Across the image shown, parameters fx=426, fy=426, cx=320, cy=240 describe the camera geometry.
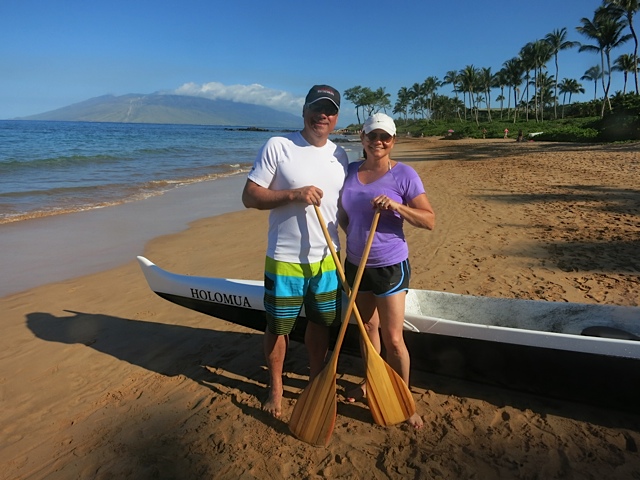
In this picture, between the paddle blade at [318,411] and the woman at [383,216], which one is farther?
the paddle blade at [318,411]

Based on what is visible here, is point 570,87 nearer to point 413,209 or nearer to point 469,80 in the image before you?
point 469,80

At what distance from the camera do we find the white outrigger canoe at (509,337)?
8.39 ft

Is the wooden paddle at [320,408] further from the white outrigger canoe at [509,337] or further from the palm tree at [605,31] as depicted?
the palm tree at [605,31]

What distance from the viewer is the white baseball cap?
2383mm

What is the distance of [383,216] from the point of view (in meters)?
2.49

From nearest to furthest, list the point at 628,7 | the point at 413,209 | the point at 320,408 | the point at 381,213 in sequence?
the point at 413,209
the point at 381,213
the point at 320,408
the point at 628,7

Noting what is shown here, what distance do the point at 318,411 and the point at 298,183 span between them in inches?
55.6

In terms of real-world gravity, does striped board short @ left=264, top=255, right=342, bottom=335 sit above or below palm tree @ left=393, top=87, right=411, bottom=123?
below

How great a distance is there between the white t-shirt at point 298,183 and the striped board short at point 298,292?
56 millimetres

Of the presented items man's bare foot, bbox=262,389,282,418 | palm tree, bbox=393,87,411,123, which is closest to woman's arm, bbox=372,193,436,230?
man's bare foot, bbox=262,389,282,418

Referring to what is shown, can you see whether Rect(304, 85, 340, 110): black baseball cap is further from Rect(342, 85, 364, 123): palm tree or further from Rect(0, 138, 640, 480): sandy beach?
Rect(342, 85, 364, 123): palm tree

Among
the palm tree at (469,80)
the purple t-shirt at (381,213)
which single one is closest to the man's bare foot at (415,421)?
the purple t-shirt at (381,213)

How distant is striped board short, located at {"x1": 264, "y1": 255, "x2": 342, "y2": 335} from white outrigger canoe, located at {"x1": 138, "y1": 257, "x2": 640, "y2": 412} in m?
0.55

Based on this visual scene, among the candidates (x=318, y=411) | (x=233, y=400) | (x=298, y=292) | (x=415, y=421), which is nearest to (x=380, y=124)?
(x=298, y=292)
